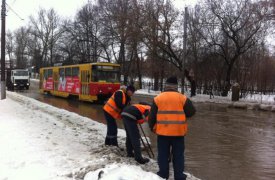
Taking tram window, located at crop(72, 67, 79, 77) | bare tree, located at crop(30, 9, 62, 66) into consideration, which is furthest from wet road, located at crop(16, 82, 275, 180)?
bare tree, located at crop(30, 9, 62, 66)

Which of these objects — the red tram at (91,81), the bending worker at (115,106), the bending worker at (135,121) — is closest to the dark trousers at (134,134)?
the bending worker at (135,121)

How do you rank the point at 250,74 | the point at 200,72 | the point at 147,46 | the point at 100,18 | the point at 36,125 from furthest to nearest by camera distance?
1. the point at 100,18
2. the point at 250,74
3. the point at 200,72
4. the point at 147,46
5. the point at 36,125

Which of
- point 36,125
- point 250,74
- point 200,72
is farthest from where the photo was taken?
point 250,74

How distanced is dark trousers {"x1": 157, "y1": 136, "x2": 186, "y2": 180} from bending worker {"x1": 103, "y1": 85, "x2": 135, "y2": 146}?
7.76ft

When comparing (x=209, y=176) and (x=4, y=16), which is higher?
(x=4, y=16)

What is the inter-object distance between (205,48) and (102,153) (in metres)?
33.0

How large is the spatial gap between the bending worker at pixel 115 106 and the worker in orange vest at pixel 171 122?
2225 mm

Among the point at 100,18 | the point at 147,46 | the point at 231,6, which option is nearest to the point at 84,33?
the point at 100,18

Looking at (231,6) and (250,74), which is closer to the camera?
(231,6)

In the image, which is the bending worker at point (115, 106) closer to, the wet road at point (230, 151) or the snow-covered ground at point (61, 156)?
the snow-covered ground at point (61, 156)

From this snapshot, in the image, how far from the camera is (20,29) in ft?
360

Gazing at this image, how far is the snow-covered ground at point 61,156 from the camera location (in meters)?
6.76

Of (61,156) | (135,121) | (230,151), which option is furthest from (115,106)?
(230,151)

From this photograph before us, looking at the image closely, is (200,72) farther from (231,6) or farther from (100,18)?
(100,18)
